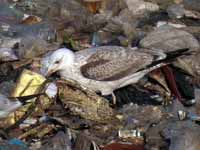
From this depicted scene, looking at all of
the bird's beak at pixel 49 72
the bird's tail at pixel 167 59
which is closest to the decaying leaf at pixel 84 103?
the bird's beak at pixel 49 72

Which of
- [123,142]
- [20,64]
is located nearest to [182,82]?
[123,142]

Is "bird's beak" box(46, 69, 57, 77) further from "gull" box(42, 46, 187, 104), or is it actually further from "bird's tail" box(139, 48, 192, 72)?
"bird's tail" box(139, 48, 192, 72)

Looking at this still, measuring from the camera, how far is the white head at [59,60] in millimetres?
6250

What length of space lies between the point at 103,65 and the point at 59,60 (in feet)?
1.44

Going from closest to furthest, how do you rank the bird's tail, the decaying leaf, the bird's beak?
the decaying leaf → the bird's beak → the bird's tail

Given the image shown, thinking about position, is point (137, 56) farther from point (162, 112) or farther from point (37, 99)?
point (37, 99)

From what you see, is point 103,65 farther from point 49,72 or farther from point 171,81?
point 171,81

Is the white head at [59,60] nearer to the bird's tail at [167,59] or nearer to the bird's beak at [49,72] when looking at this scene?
the bird's beak at [49,72]

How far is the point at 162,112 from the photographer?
234 inches

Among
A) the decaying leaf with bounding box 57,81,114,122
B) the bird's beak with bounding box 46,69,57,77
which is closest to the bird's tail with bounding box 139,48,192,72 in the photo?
the decaying leaf with bounding box 57,81,114,122

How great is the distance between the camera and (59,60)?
627cm

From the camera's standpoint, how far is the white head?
625cm

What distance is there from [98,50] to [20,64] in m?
0.96

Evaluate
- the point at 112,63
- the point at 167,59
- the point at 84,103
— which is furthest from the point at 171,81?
the point at 84,103
